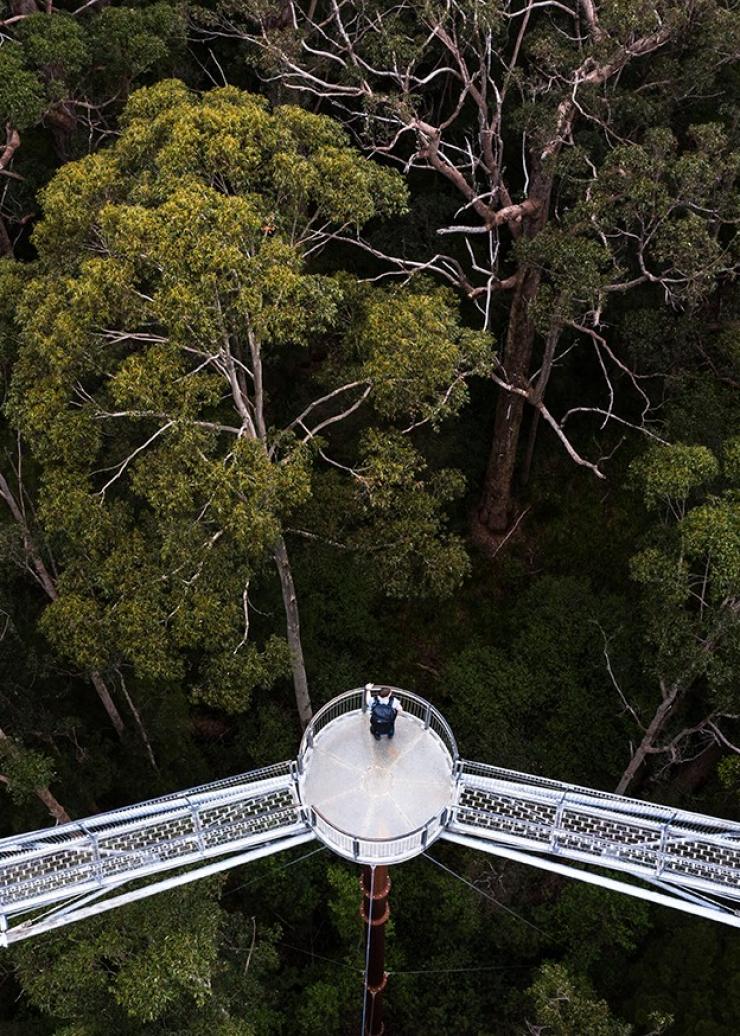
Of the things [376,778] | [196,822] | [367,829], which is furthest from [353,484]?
[367,829]

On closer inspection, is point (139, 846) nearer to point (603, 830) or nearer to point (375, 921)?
point (375, 921)

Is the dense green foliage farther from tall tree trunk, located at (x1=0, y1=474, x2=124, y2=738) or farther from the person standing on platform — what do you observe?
the person standing on platform

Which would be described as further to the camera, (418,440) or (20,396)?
(418,440)

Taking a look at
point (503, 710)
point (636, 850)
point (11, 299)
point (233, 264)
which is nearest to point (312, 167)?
point (233, 264)

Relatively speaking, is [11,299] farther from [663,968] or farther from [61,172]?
[663,968]

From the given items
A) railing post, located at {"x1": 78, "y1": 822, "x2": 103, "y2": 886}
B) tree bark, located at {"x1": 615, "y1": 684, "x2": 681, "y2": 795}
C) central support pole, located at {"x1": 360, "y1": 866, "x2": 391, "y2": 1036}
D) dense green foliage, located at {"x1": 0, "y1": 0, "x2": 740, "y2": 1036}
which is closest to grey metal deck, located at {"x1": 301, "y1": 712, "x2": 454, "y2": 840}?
central support pole, located at {"x1": 360, "y1": 866, "x2": 391, "y2": 1036}
